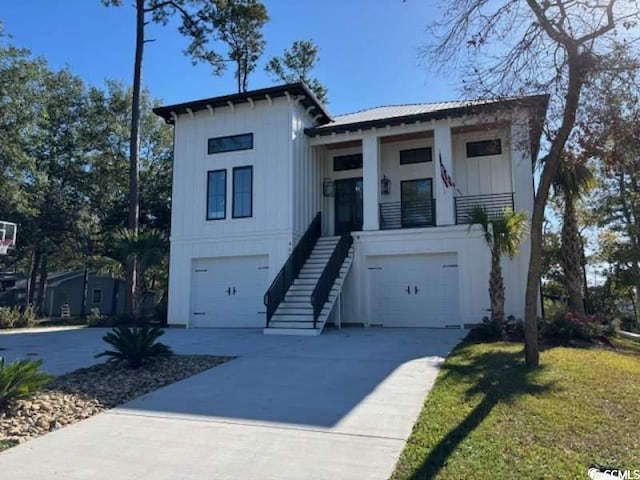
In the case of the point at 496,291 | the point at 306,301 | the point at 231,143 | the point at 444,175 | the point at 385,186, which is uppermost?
the point at 231,143

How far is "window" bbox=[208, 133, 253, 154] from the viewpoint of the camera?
1559 cm

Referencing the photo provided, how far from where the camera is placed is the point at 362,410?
5227mm

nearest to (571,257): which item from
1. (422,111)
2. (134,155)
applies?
(422,111)

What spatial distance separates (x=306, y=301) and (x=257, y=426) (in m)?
8.37

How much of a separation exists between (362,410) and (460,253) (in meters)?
9.34

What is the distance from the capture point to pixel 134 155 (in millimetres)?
18500

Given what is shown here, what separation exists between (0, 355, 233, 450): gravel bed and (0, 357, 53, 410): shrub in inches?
4.3

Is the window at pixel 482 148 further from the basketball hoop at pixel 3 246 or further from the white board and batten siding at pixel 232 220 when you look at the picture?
the basketball hoop at pixel 3 246

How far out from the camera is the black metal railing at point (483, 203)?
14.5 meters

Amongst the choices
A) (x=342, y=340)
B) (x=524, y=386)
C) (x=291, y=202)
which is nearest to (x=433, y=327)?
(x=342, y=340)

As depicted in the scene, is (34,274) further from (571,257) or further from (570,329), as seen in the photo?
(570,329)

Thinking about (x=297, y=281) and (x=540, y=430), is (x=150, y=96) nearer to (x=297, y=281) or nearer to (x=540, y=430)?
(x=297, y=281)

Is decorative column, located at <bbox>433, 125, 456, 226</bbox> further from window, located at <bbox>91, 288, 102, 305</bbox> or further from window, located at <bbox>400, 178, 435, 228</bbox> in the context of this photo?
window, located at <bbox>91, 288, 102, 305</bbox>

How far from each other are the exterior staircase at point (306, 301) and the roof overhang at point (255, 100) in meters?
4.83
